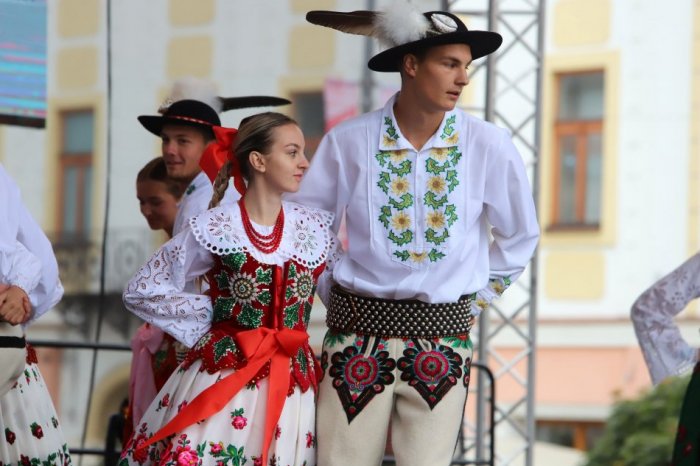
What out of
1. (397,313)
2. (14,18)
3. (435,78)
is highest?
(14,18)

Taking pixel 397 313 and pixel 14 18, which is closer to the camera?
pixel 397 313

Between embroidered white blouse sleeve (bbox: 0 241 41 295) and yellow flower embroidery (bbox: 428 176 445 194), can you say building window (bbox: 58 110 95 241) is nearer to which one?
embroidered white blouse sleeve (bbox: 0 241 41 295)


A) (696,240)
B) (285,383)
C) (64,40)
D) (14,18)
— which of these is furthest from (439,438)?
(696,240)

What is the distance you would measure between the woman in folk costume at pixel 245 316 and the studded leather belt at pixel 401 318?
148mm

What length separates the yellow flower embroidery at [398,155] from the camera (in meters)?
4.66

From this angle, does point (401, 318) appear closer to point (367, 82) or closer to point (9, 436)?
point (9, 436)

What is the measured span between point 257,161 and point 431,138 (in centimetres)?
52

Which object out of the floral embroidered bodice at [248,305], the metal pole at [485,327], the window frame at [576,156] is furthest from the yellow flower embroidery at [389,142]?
the window frame at [576,156]

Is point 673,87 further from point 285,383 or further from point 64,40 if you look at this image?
point 285,383

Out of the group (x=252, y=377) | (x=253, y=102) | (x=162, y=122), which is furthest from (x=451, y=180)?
(x=253, y=102)

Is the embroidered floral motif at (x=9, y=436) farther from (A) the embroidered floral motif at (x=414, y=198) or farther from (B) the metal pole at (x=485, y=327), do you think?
(B) the metal pole at (x=485, y=327)

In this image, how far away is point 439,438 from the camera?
4547 millimetres

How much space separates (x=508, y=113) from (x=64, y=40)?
678cm

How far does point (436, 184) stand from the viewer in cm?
464
